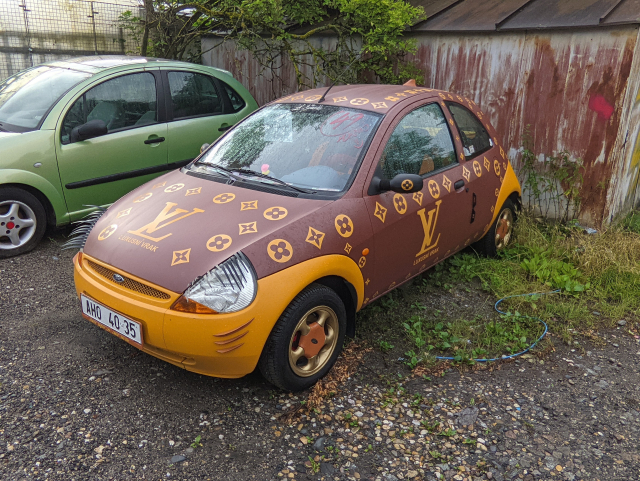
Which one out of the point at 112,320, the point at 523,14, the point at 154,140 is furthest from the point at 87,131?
the point at 523,14

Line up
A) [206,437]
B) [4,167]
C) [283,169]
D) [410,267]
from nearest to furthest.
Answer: [206,437], [283,169], [410,267], [4,167]

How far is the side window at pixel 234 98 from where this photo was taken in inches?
240

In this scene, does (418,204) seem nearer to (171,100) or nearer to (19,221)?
(171,100)

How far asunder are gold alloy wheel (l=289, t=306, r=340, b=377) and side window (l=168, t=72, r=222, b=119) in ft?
11.1

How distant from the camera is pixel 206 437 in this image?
2.73m

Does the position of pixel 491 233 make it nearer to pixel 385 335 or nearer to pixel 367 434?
pixel 385 335

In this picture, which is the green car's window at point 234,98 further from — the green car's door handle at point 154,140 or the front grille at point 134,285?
the front grille at point 134,285

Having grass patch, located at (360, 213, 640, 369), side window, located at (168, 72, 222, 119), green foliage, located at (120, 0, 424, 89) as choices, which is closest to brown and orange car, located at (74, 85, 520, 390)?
grass patch, located at (360, 213, 640, 369)

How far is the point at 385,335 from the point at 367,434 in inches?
40.4

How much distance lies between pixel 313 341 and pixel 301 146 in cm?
129

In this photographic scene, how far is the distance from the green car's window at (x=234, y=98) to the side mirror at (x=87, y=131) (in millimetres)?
1611

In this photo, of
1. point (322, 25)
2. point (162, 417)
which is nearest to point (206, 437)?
point (162, 417)

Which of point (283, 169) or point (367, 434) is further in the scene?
point (283, 169)

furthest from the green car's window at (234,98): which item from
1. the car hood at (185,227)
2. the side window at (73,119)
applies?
the car hood at (185,227)
